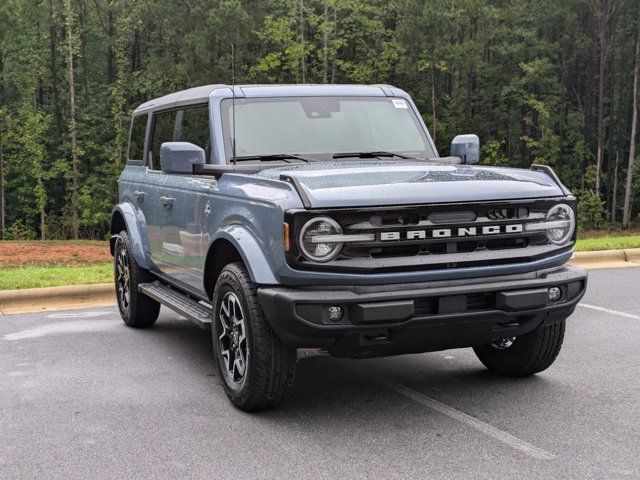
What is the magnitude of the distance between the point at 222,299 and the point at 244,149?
3.87 ft

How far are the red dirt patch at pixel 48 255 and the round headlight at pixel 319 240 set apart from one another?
12.3 m

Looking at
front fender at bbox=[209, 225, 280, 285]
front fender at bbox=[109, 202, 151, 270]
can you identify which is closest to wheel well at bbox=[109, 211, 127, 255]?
front fender at bbox=[109, 202, 151, 270]

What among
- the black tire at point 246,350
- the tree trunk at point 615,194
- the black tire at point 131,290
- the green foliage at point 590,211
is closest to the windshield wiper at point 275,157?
the black tire at point 246,350

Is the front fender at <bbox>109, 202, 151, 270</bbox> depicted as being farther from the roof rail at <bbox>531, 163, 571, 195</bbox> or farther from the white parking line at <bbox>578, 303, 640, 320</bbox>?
the white parking line at <bbox>578, 303, 640, 320</bbox>

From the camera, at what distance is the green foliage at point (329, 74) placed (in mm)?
40156

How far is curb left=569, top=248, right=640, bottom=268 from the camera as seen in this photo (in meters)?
11.5

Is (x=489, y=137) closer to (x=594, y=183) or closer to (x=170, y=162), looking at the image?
(x=594, y=183)

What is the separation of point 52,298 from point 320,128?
4.60 meters

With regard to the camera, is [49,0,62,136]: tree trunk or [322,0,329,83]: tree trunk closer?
[322,0,329,83]: tree trunk

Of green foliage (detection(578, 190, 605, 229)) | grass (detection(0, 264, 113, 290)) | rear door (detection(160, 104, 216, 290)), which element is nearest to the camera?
rear door (detection(160, 104, 216, 290))

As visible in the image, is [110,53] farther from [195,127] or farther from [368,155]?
[368,155]

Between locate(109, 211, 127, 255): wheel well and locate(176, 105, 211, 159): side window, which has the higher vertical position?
locate(176, 105, 211, 159): side window

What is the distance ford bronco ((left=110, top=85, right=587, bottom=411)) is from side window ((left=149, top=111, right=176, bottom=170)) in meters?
0.78

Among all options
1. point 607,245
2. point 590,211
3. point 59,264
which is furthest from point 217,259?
point 590,211
